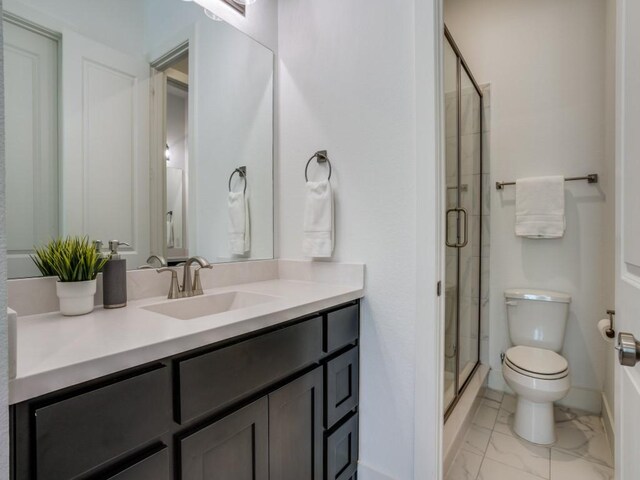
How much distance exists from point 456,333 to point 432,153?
122cm

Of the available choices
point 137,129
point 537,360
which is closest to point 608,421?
point 537,360

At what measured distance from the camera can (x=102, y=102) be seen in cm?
113

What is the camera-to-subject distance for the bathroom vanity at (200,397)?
1.90 feet

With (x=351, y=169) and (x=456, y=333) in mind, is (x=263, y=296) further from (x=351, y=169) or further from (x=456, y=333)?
(x=456, y=333)

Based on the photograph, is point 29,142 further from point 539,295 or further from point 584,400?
point 584,400

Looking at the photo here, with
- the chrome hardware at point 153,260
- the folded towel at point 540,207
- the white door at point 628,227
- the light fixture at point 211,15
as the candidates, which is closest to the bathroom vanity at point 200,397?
the chrome hardware at point 153,260

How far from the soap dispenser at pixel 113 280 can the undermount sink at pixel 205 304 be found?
9 cm

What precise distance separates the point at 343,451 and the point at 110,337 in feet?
3.40

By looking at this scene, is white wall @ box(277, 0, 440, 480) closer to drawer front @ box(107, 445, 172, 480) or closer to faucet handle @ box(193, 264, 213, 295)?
faucet handle @ box(193, 264, 213, 295)

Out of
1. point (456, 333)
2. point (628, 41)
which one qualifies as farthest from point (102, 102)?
point (456, 333)

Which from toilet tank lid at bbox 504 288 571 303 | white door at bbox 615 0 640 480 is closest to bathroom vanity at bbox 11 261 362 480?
white door at bbox 615 0 640 480

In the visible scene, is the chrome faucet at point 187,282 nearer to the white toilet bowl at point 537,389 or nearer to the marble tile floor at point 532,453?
the marble tile floor at point 532,453

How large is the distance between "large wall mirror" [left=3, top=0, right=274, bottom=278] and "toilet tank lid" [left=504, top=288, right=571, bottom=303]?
1.62 meters

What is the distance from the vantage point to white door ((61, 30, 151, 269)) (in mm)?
1062
